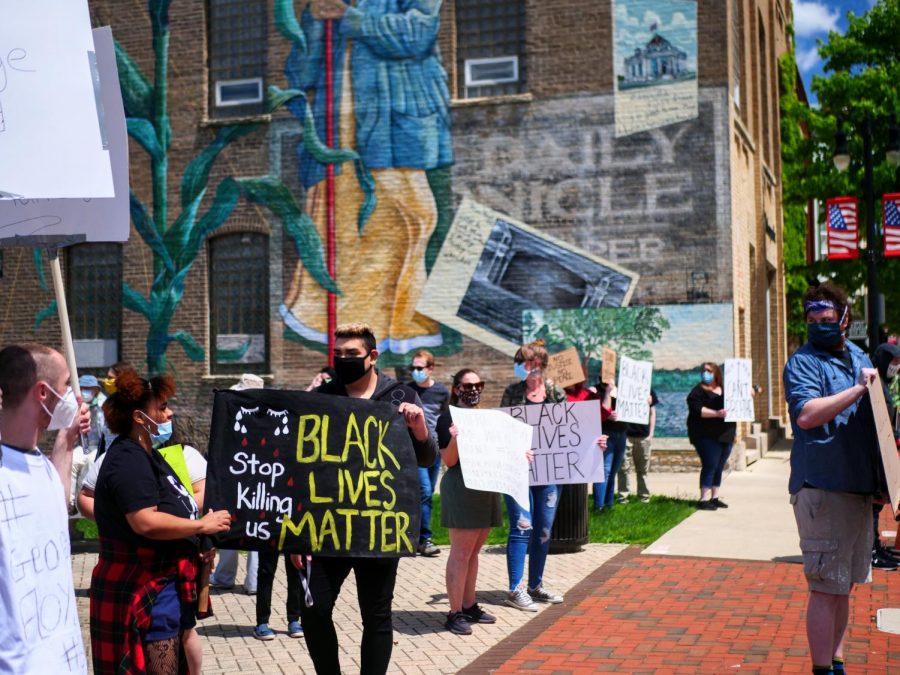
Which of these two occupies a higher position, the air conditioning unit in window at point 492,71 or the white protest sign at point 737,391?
the air conditioning unit in window at point 492,71

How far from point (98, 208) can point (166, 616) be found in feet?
6.47

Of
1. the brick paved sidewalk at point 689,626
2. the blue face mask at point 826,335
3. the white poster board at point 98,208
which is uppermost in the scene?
the white poster board at point 98,208

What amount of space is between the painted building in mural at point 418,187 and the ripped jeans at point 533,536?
964 cm

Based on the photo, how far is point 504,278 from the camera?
1825cm

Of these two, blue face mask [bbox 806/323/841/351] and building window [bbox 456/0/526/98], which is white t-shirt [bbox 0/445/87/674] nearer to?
blue face mask [bbox 806/323/841/351]

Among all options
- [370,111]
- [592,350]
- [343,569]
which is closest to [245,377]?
[343,569]

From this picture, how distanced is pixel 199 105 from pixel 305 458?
655 inches

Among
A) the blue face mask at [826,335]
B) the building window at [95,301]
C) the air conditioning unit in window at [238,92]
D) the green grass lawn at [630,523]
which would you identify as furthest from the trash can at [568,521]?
the building window at [95,301]

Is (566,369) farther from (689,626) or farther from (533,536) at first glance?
(689,626)

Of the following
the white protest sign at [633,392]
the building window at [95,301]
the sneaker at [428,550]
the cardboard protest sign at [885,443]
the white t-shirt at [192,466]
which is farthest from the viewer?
the building window at [95,301]

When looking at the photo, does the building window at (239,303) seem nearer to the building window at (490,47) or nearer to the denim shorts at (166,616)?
the building window at (490,47)

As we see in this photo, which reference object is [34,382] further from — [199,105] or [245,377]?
[199,105]

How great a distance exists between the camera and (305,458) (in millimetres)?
4953

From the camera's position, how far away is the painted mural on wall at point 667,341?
17234 millimetres
